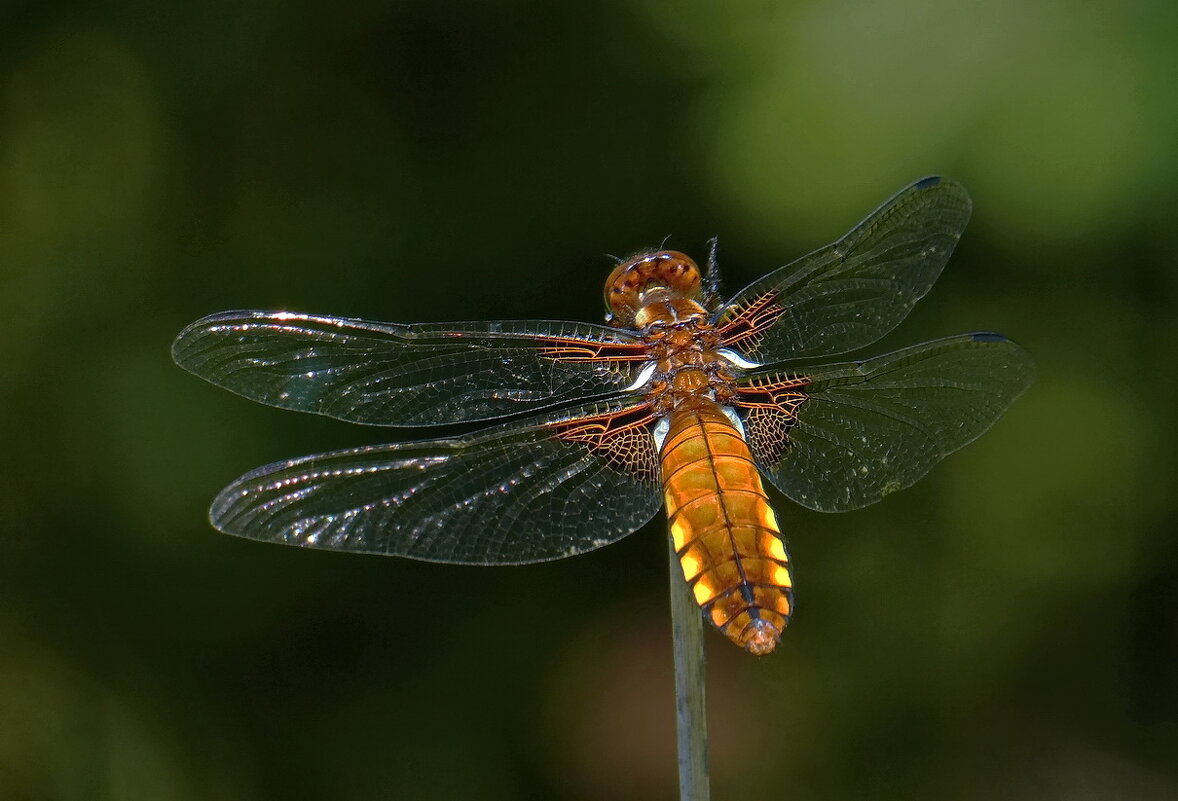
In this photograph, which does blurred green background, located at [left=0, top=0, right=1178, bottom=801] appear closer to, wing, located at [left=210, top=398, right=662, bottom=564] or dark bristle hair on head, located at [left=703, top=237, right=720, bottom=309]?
dark bristle hair on head, located at [left=703, top=237, right=720, bottom=309]

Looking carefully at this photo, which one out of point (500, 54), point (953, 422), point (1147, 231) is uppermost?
point (500, 54)

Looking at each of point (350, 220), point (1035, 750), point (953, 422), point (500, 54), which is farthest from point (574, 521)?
point (1035, 750)

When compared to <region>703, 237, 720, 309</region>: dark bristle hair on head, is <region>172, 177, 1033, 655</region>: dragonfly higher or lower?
lower

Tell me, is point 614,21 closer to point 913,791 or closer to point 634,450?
point 634,450

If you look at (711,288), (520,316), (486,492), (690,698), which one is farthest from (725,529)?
(520,316)

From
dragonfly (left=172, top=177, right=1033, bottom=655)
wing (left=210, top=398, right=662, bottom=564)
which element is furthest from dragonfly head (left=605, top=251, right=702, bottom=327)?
wing (left=210, top=398, right=662, bottom=564)

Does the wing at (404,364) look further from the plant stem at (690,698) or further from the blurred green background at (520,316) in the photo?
the blurred green background at (520,316)
